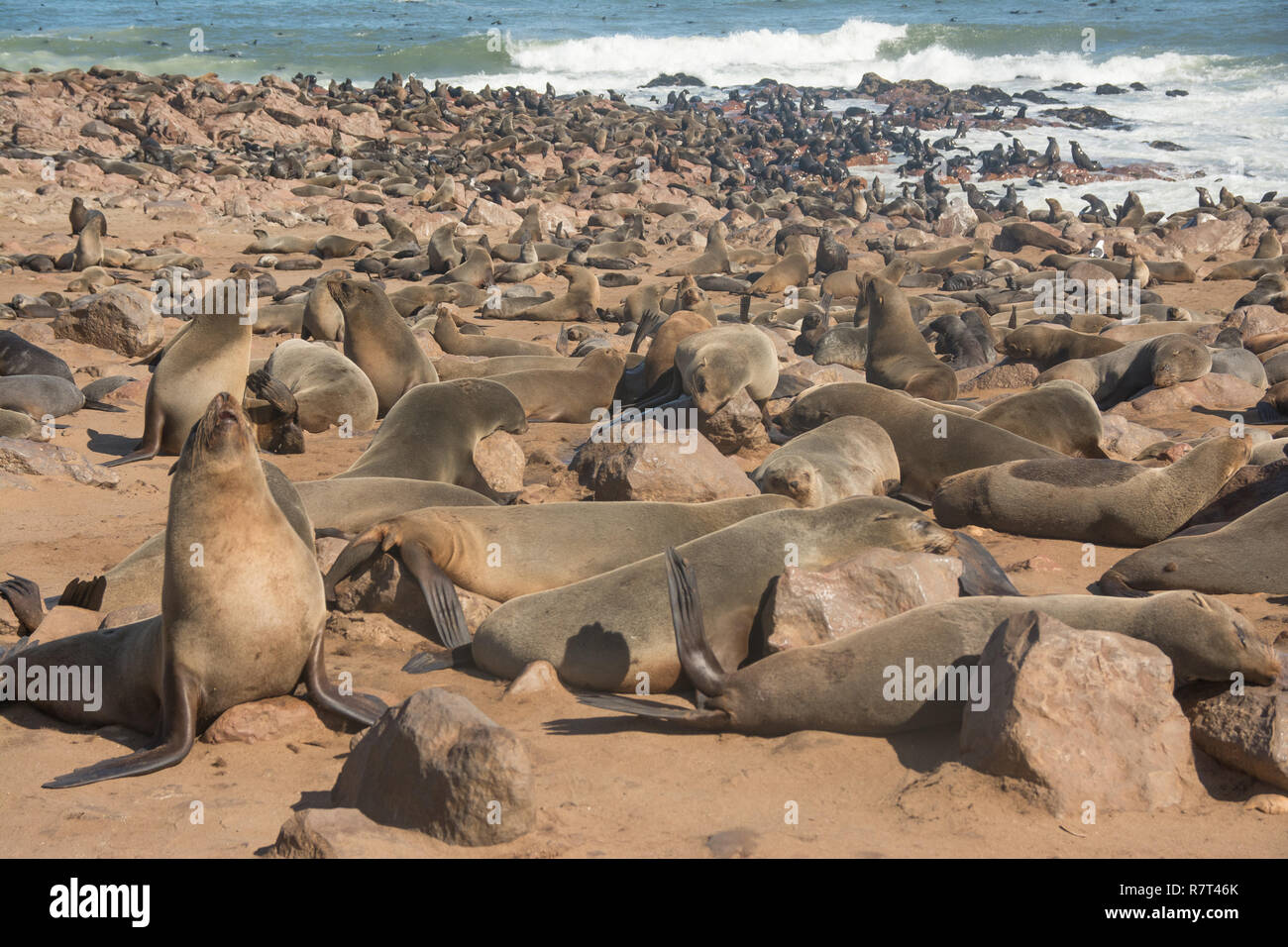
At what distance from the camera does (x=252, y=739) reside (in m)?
3.88

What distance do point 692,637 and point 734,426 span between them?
351 cm

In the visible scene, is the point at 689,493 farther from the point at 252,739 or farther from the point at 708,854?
the point at 708,854

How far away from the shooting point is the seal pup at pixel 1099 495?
5.95 metres

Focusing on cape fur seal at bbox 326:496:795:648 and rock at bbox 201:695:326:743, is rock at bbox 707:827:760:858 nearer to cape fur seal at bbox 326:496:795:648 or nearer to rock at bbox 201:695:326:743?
rock at bbox 201:695:326:743

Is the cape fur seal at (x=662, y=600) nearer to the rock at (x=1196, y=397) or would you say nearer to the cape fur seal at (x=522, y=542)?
the cape fur seal at (x=522, y=542)

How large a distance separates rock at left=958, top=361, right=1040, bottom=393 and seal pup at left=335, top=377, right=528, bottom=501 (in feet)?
14.0

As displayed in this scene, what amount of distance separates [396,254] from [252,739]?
39.6 ft

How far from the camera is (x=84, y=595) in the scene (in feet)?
15.3

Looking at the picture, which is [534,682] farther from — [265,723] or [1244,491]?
[1244,491]

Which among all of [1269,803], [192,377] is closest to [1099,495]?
[1269,803]

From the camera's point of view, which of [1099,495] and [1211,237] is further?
[1211,237]

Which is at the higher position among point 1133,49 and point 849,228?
point 1133,49

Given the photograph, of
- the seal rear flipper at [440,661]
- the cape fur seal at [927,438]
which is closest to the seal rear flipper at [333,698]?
the seal rear flipper at [440,661]

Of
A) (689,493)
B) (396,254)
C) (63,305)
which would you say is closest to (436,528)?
(689,493)
